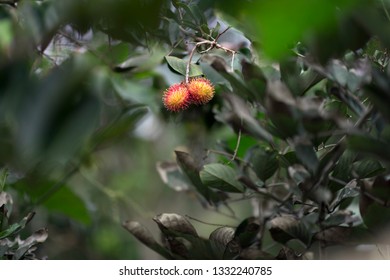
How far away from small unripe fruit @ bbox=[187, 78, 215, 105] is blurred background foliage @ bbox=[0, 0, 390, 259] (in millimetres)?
22

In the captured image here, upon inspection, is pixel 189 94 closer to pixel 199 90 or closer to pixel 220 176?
pixel 199 90

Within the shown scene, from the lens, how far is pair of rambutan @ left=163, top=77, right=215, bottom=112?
1149 millimetres

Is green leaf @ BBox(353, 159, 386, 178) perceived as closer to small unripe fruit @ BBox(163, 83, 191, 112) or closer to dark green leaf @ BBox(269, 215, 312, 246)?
dark green leaf @ BBox(269, 215, 312, 246)

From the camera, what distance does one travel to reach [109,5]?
0.43m

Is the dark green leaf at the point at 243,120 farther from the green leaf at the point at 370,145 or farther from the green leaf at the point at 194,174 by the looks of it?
the green leaf at the point at 194,174

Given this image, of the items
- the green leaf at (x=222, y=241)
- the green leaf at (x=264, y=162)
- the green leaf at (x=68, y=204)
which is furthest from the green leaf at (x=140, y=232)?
the green leaf at (x=68, y=204)

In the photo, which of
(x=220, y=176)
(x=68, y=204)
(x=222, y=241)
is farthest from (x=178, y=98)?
(x=68, y=204)

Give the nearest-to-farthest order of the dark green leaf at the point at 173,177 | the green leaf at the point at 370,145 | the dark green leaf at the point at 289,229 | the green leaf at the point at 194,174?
1. the green leaf at the point at 370,145
2. the dark green leaf at the point at 289,229
3. the green leaf at the point at 194,174
4. the dark green leaf at the point at 173,177

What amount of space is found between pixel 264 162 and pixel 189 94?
8.1 inches

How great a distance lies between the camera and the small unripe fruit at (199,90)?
115 centimetres

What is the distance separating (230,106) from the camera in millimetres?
880

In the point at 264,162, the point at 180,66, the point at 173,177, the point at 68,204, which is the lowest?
the point at 68,204

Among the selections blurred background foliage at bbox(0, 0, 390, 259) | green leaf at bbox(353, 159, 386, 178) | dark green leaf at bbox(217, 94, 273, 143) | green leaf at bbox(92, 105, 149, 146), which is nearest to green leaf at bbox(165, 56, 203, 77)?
blurred background foliage at bbox(0, 0, 390, 259)
